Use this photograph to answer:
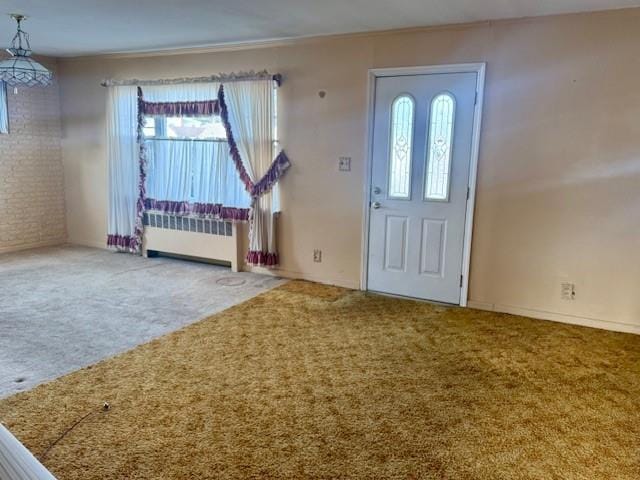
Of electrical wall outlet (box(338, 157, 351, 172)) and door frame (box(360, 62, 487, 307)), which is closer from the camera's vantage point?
door frame (box(360, 62, 487, 307))

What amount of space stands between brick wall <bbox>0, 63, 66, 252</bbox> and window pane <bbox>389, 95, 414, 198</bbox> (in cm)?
467

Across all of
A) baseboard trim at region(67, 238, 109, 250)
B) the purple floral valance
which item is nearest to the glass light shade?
the purple floral valance

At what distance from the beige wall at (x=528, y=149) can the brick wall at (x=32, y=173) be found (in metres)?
3.27

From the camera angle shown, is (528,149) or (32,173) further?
(32,173)

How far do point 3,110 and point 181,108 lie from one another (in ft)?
7.66

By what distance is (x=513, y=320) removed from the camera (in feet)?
12.9

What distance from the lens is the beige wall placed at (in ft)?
11.7

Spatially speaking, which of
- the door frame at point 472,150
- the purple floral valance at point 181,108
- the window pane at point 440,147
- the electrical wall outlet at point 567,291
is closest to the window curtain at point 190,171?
the purple floral valance at point 181,108

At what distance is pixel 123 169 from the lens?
587cm

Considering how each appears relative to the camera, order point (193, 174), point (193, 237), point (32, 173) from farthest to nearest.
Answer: point (32, 173) → point (193, 237) → point (193, 174)

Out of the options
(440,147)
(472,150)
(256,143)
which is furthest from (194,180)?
(472,150)

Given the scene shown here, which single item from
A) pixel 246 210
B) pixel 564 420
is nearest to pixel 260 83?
pixel 246 210

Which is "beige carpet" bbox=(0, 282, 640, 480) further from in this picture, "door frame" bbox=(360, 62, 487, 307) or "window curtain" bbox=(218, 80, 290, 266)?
"window curtain" bbox=(218, 80, 290, 266)

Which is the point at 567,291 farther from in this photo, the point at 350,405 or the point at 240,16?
the point at 240,16
